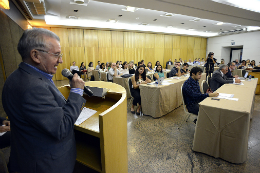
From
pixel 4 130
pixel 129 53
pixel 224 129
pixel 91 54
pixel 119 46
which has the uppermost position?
pixel 119 46

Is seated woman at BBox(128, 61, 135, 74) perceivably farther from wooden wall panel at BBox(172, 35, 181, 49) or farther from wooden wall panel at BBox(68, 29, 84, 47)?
wooden wall panel at BBox(172, 35, 181, 49)

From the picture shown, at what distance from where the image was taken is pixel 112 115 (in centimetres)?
104

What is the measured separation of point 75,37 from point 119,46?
3.34 m

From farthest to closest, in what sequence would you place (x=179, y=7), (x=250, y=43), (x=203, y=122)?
(x=250, y=43) < (x=179, y=7) < (x=203, y=122)

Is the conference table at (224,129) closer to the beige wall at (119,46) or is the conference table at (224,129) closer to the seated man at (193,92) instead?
the seated man at (193,92)

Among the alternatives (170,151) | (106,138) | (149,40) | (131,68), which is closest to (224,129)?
(170,151)

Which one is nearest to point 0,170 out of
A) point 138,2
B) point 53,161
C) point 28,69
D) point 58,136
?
point 53,161

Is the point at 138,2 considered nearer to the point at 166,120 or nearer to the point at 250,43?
the point at 166,120

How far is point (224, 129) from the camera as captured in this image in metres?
2.12

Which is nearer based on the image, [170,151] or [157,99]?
[170,151]

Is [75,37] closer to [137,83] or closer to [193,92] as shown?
[137,83]

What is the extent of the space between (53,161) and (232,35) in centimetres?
1723

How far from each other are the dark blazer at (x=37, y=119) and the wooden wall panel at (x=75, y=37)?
10181 millimetres

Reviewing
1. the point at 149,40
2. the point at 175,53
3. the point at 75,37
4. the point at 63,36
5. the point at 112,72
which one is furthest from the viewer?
the point at 175,53
